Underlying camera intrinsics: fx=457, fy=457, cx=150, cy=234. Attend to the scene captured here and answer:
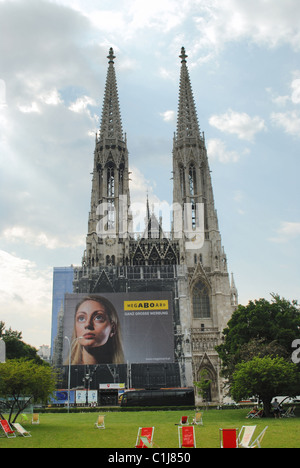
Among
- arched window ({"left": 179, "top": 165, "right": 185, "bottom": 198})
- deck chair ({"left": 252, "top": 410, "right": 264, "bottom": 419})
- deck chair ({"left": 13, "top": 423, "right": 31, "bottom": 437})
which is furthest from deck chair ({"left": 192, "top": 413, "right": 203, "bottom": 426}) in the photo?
arched window ({"left": 179, "top": 165, "right": 185, "bottom": 198})

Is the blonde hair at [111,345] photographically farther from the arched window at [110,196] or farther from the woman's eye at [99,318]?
the arched window at [110,196]

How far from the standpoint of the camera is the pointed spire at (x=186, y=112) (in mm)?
71562

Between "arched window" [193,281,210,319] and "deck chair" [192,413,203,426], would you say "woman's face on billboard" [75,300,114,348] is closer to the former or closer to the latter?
"arched window" [193,281,210,319]

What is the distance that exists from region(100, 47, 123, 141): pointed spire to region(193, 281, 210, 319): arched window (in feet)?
86.6

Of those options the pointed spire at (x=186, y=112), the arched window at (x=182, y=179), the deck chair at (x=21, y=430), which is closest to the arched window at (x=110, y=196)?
the arched window at (x=182, y=179)

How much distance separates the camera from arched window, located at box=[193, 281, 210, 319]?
60719 mm

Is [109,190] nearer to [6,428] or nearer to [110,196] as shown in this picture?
[110,196]

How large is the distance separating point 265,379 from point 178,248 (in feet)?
120

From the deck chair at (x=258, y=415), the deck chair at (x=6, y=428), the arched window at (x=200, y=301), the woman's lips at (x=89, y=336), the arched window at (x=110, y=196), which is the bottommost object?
the deck chair at (x=258, y=415)

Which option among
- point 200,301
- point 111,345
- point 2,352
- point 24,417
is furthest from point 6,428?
point 200,301

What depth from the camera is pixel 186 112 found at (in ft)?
242

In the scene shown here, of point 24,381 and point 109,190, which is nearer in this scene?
point 24,381

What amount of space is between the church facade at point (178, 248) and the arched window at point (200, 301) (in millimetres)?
132

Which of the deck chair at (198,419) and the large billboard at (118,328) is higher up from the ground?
the large billboard at (118,328)
